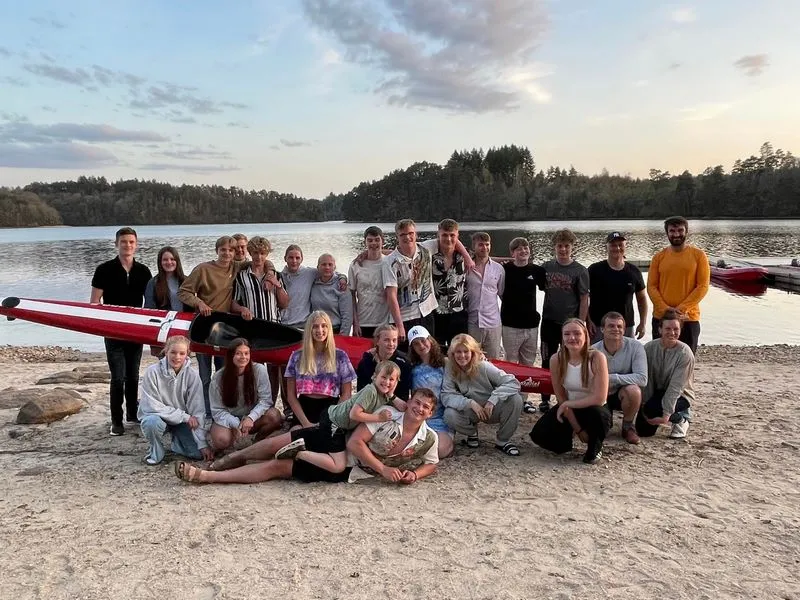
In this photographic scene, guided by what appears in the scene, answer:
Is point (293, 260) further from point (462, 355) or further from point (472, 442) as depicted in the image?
point (472, 442)

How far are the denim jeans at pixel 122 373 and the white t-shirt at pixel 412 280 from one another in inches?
93.4

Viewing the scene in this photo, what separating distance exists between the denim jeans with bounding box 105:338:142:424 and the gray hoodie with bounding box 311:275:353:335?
1666 millimetres

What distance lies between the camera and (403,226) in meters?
5.03

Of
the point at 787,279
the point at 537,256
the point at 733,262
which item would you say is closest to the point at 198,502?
the point at 787,279

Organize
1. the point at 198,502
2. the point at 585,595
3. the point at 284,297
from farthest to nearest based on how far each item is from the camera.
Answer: the point at 284,297, the point at 198,502, the point at 585,595

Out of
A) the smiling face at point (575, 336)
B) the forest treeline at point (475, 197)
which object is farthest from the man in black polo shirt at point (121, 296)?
the forest treeline at point (475, 197)

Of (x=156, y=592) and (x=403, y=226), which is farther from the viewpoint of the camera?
(x=403, y=226)

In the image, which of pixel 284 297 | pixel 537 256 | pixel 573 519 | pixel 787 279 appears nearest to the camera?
pixel 573 519

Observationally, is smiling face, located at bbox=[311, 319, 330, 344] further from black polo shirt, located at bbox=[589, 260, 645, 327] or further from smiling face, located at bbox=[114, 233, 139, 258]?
black polo shirt, located at bbox=[589, 260, 645, 327]

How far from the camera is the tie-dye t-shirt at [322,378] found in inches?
176

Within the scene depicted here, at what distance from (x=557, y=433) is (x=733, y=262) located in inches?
924

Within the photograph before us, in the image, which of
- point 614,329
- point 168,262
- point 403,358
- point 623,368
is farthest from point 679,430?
point 168,262

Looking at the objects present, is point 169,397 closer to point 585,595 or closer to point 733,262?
point 585,595

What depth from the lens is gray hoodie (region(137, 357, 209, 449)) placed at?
4.36 meters
